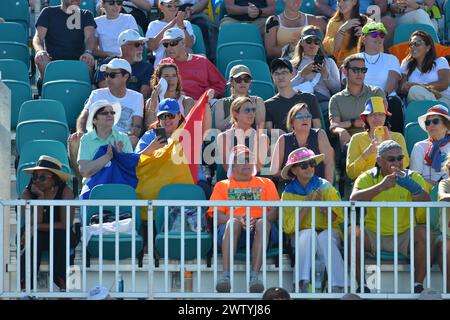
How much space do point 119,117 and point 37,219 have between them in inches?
99.1

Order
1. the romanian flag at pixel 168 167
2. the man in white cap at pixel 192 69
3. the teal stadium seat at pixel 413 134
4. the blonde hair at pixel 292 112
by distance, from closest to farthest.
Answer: the romanian flag at pixel 168 167 → the blonde hair at pixel 292 112 → the teal stadium seat at pixel 413 134 → the man in white cap at pixel 192 69

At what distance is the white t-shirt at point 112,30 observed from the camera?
1742 cm

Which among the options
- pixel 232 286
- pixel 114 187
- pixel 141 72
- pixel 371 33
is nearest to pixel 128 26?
pixel 141 72

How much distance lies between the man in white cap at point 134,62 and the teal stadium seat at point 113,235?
262 cm

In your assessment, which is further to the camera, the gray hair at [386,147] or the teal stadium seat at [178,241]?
the gray hair at [386,147]

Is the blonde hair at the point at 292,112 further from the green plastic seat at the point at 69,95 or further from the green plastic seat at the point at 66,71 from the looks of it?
the green plastic seat at the point at 66,71

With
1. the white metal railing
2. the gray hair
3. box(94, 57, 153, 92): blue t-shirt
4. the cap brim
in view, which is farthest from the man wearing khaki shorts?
box(94, 57, 153, 92): blue t-shirt

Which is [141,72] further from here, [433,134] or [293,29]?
[433,134]

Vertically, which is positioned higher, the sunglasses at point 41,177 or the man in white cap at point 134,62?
the man in white cap at point 134,62

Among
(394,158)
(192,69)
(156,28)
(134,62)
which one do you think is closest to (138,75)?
(134,62)

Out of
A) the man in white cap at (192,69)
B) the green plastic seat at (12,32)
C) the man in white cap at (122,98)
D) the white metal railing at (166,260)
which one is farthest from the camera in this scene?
the green plastic seat at (12,32)

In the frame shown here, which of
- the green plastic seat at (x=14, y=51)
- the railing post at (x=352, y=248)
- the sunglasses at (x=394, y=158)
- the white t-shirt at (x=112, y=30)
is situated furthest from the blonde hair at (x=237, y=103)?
the green plastic seat at (x=14, y=51)

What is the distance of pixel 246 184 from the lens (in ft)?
46.6

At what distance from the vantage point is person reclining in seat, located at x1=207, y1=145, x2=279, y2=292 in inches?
529
